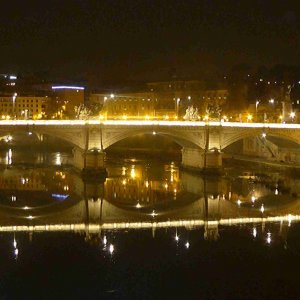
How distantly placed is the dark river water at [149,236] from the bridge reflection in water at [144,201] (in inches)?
2.3

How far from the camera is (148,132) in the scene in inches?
1827

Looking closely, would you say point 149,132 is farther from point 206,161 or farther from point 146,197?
point 146,197

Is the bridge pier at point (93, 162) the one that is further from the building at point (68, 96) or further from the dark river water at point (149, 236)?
the building at point (68, 96)

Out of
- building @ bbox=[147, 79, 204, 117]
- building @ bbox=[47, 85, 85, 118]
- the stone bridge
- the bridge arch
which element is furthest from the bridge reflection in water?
building @ bbox=[47, 85, 85, 118]

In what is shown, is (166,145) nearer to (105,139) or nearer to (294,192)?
(105,139)

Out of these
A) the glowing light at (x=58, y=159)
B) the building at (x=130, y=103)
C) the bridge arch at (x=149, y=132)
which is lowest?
the glowing light at (x=58, y=159)

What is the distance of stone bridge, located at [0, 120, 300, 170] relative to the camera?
43562mm

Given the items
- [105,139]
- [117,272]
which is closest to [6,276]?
[117,272]

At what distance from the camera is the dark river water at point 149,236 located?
65.2 feet

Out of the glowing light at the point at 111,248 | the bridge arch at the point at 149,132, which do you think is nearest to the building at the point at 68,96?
the bridge arch at the point at 149,132

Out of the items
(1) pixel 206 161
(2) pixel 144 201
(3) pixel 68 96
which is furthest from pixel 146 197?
(3) pixel 68 96

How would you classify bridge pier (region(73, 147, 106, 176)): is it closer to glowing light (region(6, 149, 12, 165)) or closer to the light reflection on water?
the light reflection on water

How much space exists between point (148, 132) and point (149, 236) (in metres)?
20.7

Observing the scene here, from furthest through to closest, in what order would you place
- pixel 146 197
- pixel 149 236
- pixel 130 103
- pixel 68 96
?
pixel 68 96
pixel 130 103
pixel 146 197
pixel 149 236
